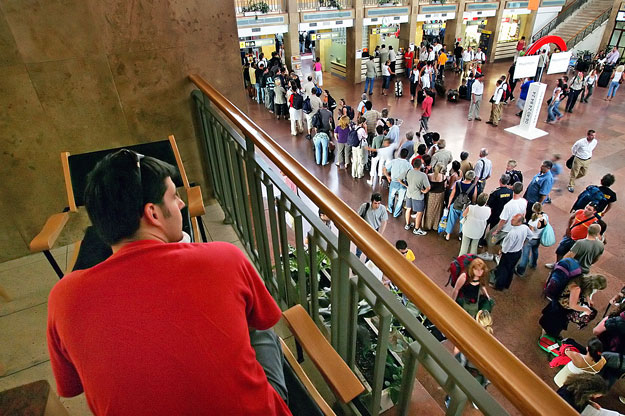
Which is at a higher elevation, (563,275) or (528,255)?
(563,275)

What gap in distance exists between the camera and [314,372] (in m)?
2.01

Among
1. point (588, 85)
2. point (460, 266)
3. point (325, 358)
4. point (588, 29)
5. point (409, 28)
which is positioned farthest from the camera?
point (588, 29)

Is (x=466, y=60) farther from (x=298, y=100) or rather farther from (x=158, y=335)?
(x=158, y=335)

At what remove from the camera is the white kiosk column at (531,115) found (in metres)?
10.2

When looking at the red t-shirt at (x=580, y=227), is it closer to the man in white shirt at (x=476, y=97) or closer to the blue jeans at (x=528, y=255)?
the blue jeans at (x=528, y=255)

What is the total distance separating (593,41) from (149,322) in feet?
87.5

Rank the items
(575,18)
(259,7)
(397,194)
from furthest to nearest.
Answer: (575,18) → (259,7) → (397,194)

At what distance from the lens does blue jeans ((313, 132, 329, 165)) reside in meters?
9.23

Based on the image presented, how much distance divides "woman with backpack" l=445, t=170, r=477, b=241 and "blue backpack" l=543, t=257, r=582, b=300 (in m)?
1.97

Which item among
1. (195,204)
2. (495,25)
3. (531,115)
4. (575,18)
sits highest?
(195,204)

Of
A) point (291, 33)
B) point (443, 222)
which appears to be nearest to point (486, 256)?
point (443, 222)

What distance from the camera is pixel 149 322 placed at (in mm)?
878

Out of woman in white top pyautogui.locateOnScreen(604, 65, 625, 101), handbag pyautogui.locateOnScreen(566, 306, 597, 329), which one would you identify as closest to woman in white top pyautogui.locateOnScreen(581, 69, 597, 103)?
woman in white top pyautogui.locateOnScreen(604, 65, 625, 101)

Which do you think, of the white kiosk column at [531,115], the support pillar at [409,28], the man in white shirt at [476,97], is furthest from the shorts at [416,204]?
the support pillar at [409,28]
